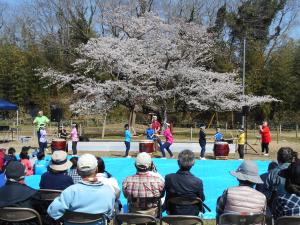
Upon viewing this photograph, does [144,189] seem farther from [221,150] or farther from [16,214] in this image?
[221,150]

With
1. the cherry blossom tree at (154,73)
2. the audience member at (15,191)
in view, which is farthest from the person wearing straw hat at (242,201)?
the cherry blossom tree at (154,73)

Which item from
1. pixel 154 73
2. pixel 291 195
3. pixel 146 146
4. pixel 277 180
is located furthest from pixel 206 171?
pixel 154 73

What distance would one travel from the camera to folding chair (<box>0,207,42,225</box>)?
5013mm

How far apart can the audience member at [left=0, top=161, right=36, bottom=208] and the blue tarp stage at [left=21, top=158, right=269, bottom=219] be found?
5830 millimetres

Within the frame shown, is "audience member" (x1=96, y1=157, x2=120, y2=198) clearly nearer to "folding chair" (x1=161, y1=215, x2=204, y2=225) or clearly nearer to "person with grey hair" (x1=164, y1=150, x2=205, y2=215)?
"person with grey hair" (x1=164, y1=150, x2=205, y2=215)

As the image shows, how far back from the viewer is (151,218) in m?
5.40

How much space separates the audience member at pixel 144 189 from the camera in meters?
6.26

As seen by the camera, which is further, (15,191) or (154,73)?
(154,73)

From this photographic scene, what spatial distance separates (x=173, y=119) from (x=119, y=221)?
37.4 meters

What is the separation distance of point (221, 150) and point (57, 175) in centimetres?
1449

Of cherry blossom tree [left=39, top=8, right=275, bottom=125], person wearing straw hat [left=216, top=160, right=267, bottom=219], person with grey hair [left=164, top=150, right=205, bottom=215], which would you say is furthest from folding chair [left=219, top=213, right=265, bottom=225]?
cherry blossom tree [left=39, top=8, right=275, bottom=125]

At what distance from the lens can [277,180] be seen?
6.40 m

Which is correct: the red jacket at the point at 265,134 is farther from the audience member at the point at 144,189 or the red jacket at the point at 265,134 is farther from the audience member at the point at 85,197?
the audience member at the point at 85,197

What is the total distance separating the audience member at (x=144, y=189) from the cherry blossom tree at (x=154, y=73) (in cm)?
2593
